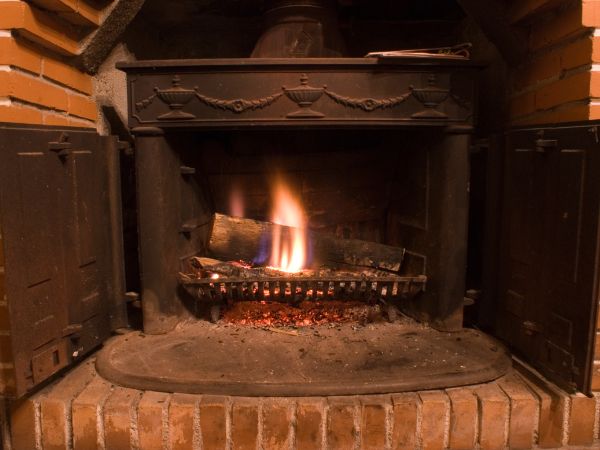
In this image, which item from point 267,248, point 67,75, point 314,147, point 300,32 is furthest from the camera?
point 314,147

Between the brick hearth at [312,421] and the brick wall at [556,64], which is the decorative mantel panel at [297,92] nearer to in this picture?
the brick wall at [556,64]

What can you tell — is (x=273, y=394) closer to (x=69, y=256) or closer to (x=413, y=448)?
(x=413, y=448)

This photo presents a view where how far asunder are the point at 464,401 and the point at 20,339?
122cm

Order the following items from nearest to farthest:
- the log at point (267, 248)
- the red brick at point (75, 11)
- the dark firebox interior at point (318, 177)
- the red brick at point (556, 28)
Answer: the red brick at point (556, 28)
the red brick at point (75, 11)
the log at point (267, 248)
the dark firebox interior at point (318, 177)

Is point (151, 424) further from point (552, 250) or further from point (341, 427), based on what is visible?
point (552, 250)

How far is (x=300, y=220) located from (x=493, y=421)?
1063 mm

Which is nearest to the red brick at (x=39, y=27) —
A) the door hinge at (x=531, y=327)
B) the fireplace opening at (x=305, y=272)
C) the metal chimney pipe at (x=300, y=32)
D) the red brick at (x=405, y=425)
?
the fireplace opening at (x=305, y=272)

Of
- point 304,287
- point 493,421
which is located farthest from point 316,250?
point 493,421

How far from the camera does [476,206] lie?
72.6 inches

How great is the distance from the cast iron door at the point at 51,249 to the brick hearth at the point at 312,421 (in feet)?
0.57

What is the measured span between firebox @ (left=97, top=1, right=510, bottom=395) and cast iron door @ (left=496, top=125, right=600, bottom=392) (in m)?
0.13

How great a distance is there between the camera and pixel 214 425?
4.19 feet

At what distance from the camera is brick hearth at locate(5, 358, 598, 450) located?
1275mm

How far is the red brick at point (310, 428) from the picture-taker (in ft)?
4.17
